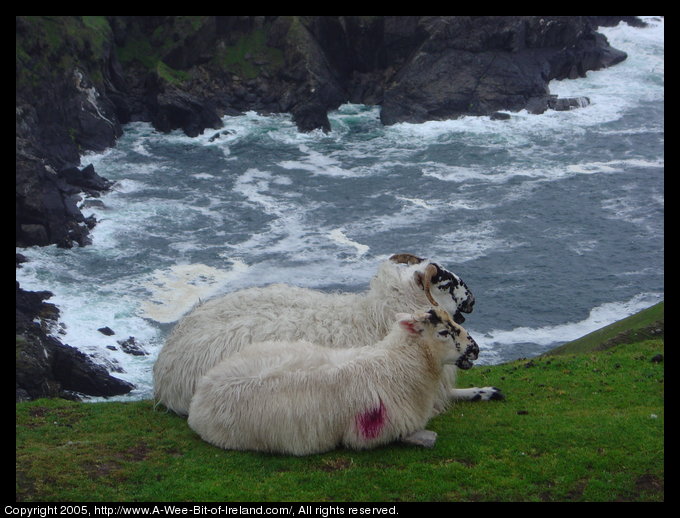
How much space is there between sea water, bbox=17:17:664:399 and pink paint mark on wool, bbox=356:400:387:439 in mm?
24694

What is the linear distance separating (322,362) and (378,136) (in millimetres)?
60870

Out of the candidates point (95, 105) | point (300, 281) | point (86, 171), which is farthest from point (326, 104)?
point (300, 281)

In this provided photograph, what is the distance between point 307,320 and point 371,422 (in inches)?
107

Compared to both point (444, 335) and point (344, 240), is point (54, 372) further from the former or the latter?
point (444, 335)

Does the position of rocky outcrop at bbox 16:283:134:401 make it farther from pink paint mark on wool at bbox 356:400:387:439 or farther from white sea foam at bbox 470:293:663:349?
pink paint mark on wool at bbox 356:400:387:439

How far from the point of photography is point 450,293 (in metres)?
14.7

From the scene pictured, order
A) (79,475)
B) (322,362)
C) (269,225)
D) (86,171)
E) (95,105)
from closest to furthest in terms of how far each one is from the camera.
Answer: (79,475) → (322,362) → (269,225) → (86,171) → (95,105)

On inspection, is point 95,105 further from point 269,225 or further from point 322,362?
point 322,362

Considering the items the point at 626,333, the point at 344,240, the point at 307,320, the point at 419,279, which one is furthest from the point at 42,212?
the point at 419,279

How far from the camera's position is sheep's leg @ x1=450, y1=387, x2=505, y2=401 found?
14641 mm

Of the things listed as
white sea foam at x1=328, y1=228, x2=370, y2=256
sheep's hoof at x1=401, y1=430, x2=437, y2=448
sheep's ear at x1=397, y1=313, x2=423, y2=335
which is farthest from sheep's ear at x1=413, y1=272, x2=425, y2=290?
white sea foam at x1=328, y1=228, x2=370, y2=256
